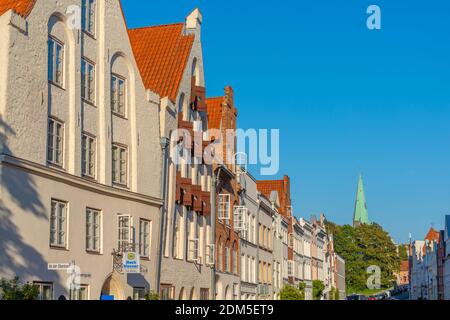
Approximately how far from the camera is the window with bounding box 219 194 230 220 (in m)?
51.1

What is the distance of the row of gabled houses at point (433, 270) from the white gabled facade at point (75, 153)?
90.8m

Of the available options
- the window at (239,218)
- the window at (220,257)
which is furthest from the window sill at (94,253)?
the window at (239,218)

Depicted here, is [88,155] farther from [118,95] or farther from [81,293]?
[81,293]

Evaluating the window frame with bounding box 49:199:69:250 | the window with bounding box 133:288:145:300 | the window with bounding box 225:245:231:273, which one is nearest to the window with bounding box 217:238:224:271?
the window with bounding box 225:245:231:273

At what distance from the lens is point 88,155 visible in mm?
31859

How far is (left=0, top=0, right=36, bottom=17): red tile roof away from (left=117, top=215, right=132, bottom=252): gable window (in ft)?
32.7

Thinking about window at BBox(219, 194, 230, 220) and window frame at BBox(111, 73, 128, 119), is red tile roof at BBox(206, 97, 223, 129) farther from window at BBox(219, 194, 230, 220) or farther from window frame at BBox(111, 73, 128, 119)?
window frame at BBox(111, 73, 128, 119)

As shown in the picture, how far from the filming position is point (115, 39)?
35.0 m

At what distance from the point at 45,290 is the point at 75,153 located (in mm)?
5514

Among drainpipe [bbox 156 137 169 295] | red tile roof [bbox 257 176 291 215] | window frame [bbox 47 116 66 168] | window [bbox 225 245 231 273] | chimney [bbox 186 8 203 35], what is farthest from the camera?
red tile roof [bbox 257 176 291 215]

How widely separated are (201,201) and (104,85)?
522 inches

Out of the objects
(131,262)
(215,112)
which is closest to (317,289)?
(215,112)

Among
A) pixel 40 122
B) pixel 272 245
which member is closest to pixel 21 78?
pixel 40 122
